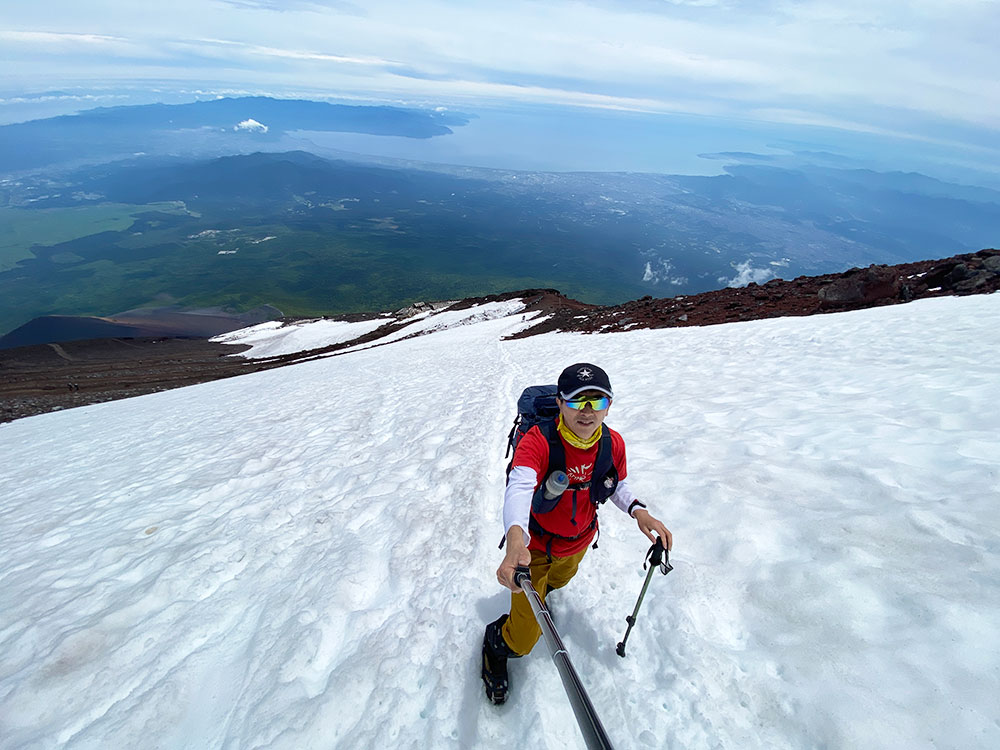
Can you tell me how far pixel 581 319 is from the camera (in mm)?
32438

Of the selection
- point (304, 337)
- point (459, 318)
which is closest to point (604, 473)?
point (459, 318)

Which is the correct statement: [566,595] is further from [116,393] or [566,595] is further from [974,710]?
[116,393]

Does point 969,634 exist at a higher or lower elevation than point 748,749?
higher

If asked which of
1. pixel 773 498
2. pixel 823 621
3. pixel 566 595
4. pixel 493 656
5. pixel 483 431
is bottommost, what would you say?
pixel 483 431

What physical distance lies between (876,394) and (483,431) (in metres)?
7.89

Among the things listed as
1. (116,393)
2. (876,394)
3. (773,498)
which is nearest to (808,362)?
(876,394)

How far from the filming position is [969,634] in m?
3.27

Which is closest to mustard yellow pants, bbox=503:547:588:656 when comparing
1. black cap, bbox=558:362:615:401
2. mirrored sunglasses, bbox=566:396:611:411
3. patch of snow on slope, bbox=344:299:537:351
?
mirrored sunglasses, bbox=566:396:611:411

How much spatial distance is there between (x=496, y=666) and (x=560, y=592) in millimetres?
1234

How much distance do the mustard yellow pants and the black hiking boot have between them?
0.10 m

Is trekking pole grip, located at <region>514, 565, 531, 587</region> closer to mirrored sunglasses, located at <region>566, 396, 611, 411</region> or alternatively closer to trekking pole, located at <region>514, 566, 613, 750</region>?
trekking pole, located at <region>514, 566, 613, 750</region>

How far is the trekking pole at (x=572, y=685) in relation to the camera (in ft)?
7.22

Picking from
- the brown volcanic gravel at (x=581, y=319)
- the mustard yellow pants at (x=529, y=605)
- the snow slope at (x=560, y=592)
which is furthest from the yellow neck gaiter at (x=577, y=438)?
the brown volcanic gravel at (x=581, y=319)

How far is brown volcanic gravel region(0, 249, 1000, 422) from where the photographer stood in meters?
18.6
